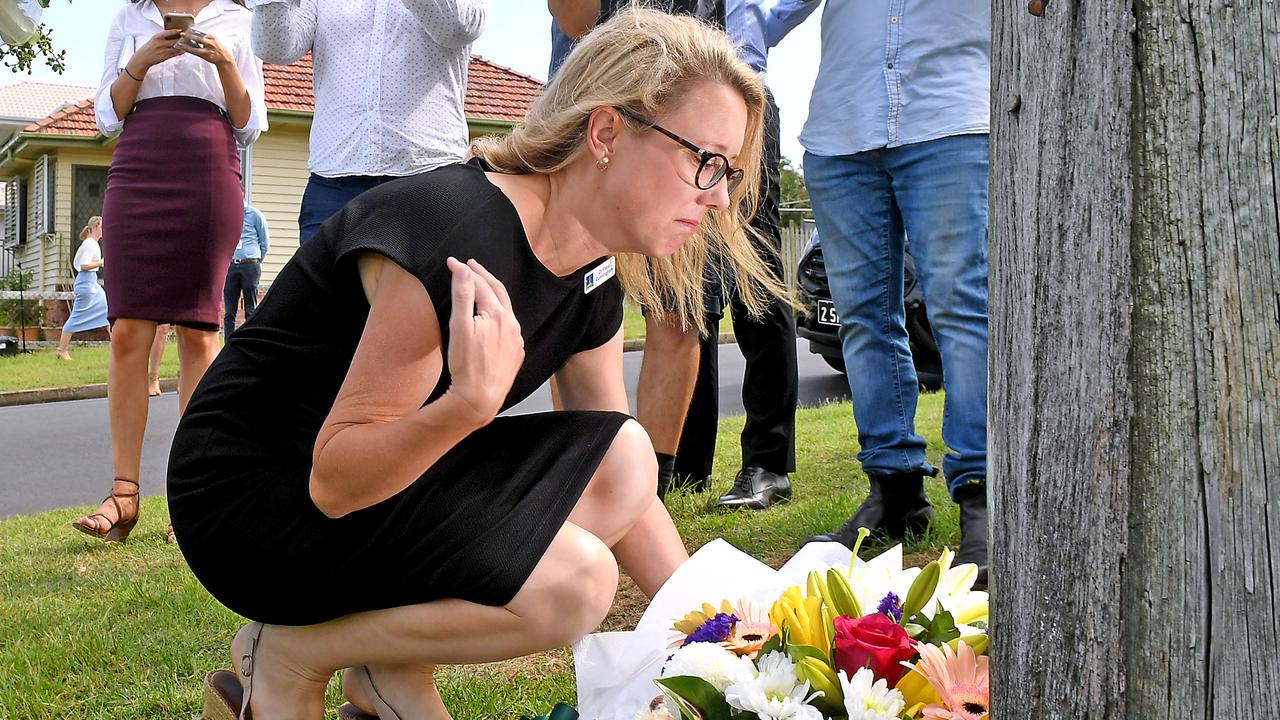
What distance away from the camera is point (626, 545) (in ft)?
7.28

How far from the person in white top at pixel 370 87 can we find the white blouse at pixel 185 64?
10.2 inches

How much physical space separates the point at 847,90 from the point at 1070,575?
7.10ft

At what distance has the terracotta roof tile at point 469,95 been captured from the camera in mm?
18828

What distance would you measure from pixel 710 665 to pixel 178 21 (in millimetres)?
3083

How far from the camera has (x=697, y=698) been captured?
4.88 feet

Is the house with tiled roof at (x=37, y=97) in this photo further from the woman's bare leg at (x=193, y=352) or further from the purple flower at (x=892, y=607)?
the purple flower at (x=892, y=607)

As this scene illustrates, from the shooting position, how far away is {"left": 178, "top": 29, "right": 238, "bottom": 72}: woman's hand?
3674 millimetres

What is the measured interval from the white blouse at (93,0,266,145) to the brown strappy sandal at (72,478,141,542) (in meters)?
1.24

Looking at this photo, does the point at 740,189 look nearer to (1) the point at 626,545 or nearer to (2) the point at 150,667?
(1) the point at 626,545

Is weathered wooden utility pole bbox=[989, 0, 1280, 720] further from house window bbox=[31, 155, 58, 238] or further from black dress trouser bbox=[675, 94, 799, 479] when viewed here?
house window bbox=[31, 155, 58, 238]

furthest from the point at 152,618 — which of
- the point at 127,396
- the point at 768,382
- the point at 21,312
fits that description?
the point at 21,312

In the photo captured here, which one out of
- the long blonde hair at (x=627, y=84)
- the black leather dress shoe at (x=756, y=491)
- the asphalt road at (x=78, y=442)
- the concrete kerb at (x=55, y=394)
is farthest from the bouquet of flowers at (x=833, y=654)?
the concrete kerb at (x=55, y=394)

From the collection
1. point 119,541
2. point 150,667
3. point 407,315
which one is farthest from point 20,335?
point 407,315

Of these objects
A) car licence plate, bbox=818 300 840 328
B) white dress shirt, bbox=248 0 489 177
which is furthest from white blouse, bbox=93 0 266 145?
car licence plate, bbox=818 300 840 328
